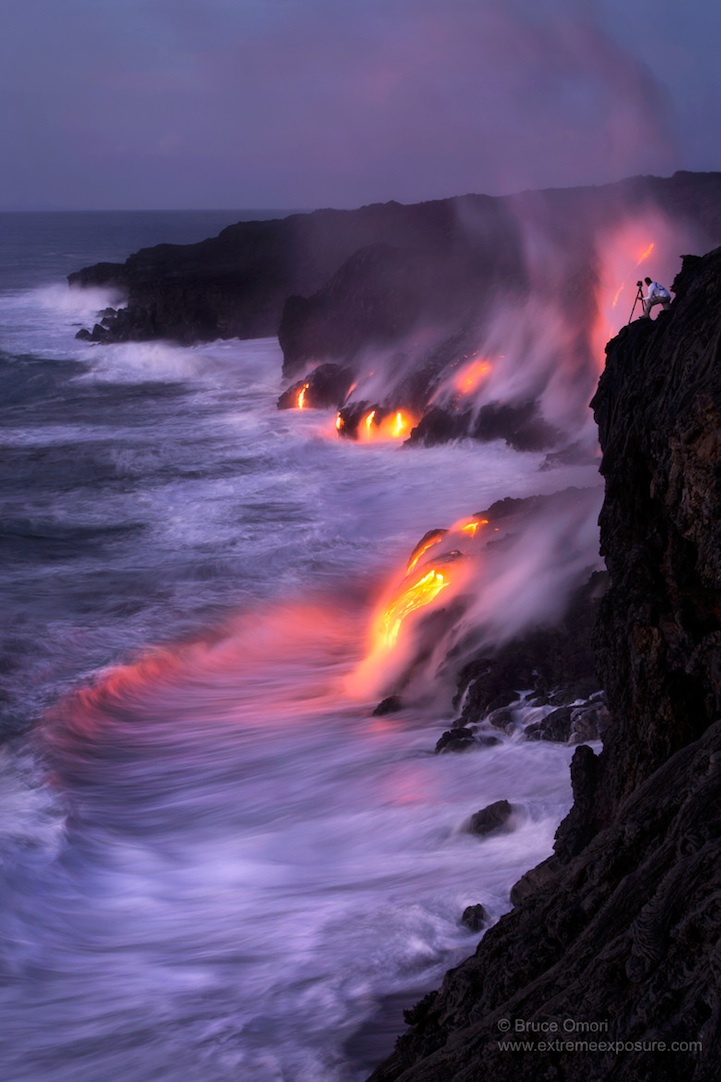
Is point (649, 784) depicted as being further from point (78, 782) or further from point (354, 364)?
point (354, 364)

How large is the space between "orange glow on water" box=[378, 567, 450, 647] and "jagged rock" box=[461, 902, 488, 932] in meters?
5.73

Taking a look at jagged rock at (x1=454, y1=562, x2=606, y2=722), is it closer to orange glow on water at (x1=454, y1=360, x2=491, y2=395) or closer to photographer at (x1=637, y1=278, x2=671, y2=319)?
photographer at (x1=637, y1=278, x2=671, y2=319)

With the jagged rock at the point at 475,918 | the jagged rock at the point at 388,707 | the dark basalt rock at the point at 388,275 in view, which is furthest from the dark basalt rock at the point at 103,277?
the jagged rock at the point at 475,918

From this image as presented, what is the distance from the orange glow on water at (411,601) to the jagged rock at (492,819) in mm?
4386

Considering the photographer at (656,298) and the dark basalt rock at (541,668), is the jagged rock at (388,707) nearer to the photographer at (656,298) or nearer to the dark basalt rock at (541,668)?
the dark basalt rock at (541,668)

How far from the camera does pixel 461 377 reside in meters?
27.7

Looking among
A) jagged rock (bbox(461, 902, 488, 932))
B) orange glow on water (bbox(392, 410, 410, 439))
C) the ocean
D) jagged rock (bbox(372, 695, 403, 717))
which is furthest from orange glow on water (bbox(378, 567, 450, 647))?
orange glow on water (bbox(392, 410, 410, 439))

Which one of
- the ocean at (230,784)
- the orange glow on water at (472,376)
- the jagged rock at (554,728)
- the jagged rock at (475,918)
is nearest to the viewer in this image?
the ocean at (230,784)

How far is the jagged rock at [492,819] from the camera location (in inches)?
313

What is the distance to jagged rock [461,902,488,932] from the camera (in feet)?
21.7

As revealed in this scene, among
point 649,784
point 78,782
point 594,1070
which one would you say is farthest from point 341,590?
point 594,1070

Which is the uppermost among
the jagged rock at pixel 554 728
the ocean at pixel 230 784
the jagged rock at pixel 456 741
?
the jagged rock at pixel 554 728

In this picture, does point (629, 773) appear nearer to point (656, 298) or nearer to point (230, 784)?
point (656, 298)

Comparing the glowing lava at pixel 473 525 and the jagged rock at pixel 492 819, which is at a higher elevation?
the glowing lava at pixel 473 525
